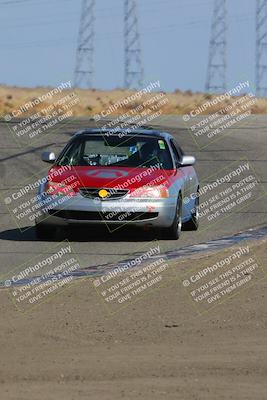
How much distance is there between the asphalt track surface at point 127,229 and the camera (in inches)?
596

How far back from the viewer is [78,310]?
410 inches

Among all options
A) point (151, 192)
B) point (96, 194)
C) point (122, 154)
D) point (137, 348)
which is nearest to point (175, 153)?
point (122, 154)

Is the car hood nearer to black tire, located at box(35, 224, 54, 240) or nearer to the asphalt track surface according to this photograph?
black tire, located at box(35, 224, 54, 240)

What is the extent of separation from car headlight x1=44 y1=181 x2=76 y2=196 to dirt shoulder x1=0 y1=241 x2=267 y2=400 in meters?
4.29

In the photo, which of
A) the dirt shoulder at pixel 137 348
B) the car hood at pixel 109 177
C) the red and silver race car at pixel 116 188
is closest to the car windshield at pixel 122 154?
the red and silver race car at pixel 116 188

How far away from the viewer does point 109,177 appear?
16078 millimetres

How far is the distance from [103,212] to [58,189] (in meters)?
0.68

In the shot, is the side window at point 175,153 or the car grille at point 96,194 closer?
the car grille at point 96,194

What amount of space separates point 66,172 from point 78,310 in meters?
6.04

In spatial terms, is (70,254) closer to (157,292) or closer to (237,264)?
(237,264)

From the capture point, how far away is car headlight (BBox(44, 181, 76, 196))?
52.2 ft

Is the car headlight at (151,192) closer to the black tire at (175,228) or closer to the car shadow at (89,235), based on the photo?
the black tire at (175,228)

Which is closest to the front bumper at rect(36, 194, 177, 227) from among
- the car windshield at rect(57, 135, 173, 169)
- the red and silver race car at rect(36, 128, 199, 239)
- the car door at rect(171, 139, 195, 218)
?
the red and silver race car at rect(36, 128, 199, 239)

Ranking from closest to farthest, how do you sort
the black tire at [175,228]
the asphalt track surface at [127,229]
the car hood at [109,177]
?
the asphalt track surface at [127,229] < the car hood at [109,177] < the black tire at [175,228]
